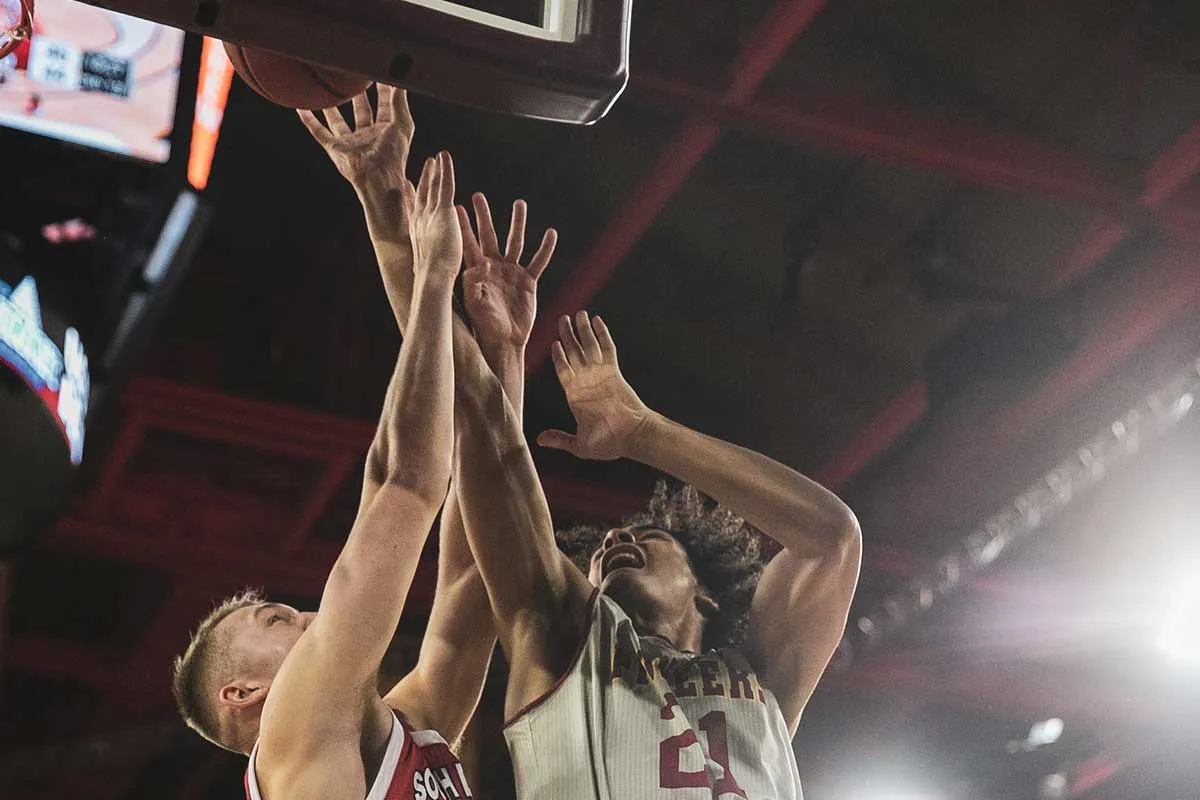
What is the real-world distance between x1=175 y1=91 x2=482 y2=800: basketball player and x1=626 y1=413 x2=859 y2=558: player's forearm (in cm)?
36

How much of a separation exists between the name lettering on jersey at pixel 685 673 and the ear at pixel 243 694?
505 mm

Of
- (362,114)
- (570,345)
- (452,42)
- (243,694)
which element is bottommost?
(243,694)

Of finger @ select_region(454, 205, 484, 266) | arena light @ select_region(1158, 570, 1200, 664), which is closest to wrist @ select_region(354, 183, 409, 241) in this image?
finger @ select_region(454, 205, 484, 266)

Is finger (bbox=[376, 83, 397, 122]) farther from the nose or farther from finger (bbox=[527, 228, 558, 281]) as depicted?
the nose

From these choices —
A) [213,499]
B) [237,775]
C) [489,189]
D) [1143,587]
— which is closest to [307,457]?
[213,499]

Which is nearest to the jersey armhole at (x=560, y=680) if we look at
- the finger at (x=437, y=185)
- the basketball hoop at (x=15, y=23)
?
the finger at (x=437, y=185)

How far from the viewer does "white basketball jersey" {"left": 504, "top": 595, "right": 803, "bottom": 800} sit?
6.90 ft

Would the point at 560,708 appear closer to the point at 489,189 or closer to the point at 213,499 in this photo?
the point at 489,189

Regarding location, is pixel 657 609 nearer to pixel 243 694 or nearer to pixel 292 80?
pixel 243 694

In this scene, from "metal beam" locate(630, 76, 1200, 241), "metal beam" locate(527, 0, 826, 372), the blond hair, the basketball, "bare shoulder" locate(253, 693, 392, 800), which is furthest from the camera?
"metal beam" locate(630, 76, 1200, 241)

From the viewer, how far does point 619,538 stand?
8.01 feet

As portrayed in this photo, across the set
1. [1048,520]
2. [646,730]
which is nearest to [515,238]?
[646,730]

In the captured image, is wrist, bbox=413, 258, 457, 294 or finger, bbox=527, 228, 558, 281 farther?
finger, bbox=527, 228, 558, 281

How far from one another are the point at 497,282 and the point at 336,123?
34cm
